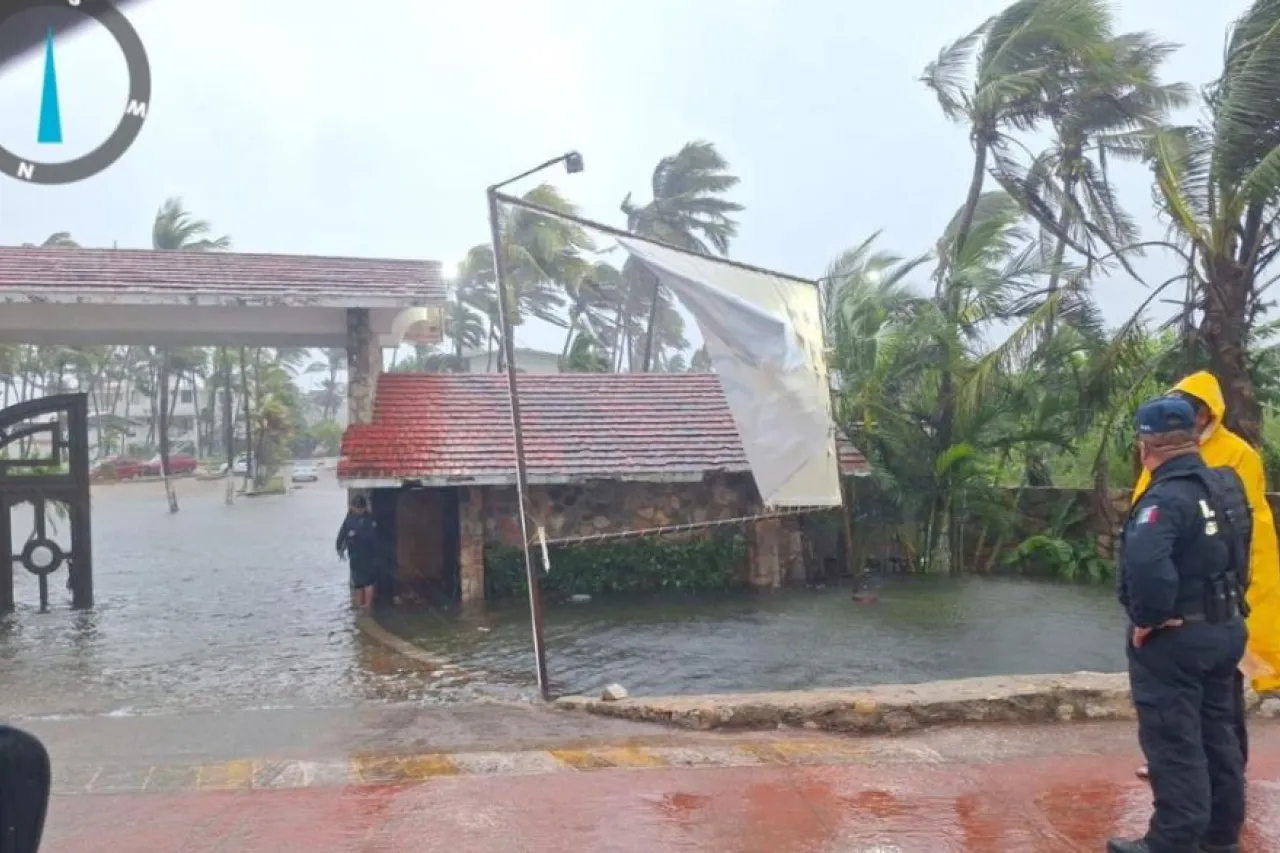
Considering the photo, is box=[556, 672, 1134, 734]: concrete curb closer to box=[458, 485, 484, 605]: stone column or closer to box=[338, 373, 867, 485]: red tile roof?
box=[338, 373, 867, 485]: red tile roof

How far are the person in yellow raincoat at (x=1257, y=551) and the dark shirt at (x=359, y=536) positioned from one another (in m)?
9.43

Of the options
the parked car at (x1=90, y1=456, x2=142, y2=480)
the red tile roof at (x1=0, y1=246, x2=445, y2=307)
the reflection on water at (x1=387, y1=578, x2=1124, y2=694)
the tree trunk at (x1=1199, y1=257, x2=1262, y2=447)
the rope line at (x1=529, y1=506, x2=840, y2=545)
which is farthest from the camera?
the parked car at (x1=90, y1=456, x2=142, y2=480)

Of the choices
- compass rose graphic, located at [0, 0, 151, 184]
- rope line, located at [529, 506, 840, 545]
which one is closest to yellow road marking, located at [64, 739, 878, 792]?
rope line, located at [529, 506, 840, 545]

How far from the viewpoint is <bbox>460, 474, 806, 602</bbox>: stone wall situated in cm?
1331

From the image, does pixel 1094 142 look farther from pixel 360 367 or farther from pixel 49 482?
pixel 49 482

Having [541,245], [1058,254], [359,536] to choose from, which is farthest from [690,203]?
[359,536]

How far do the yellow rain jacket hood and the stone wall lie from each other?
8975 mm

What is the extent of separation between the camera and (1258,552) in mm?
4469

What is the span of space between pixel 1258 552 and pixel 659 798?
2.68 metres

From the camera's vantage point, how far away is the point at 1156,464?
3850mm

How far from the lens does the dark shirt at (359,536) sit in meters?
12.3

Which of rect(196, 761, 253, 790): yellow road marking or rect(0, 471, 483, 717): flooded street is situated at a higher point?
rect(196, 761, 253, 790): yellow road marking

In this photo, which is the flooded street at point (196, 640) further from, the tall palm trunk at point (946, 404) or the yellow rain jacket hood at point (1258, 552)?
the tall palm trunk at point (946, 404)

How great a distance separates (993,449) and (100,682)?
11.5m
